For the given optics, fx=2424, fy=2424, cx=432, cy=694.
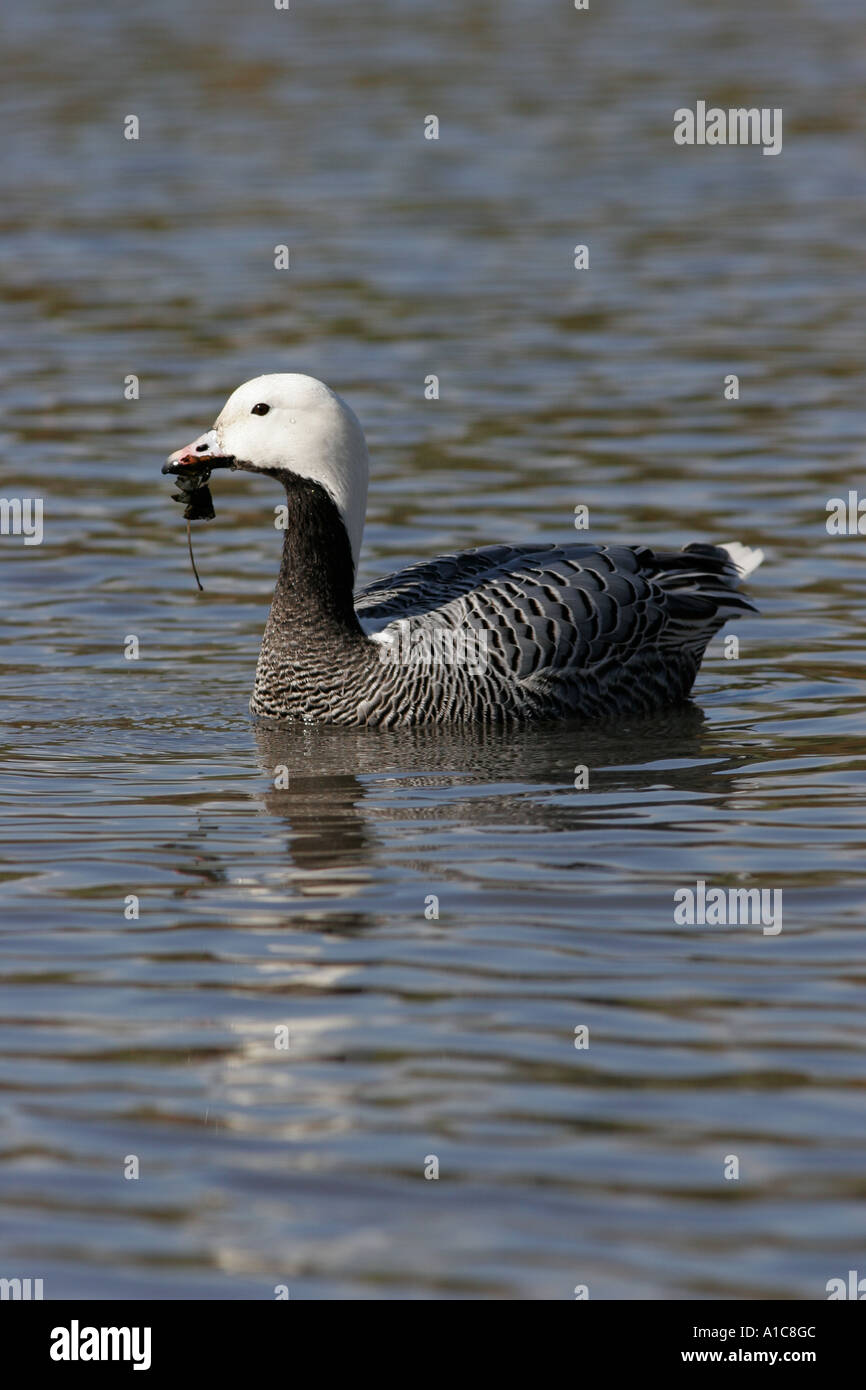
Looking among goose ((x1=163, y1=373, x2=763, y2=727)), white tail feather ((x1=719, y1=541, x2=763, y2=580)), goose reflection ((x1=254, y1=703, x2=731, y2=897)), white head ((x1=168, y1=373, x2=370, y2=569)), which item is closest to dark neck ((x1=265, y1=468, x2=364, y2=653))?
goose ((x1=163, y1=373, x2=763, y2=727))

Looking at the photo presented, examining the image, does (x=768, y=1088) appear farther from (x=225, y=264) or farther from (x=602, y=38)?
(x=602, y=38)

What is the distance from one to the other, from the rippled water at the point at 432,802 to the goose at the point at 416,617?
0.21m

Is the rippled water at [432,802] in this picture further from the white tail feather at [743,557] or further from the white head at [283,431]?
the white head at [283,431]

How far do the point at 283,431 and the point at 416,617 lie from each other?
1015 millimetres

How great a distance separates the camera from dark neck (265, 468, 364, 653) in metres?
10.8

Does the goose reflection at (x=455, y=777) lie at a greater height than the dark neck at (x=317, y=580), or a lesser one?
lesser

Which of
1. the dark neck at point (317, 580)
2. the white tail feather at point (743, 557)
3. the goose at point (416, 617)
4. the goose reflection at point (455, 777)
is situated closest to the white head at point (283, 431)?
the goose at point (416, 617)

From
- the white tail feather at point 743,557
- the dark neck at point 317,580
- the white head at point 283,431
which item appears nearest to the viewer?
the white head at point 283,431

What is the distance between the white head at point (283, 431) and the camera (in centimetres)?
1055

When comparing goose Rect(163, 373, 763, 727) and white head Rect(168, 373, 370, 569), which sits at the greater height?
white head Rect(168, 373, 370, 569)

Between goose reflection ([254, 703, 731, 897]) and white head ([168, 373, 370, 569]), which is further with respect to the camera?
white head ([168, 373, 370, 569])

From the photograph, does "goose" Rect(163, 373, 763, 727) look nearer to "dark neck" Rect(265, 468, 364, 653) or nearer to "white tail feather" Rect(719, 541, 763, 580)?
"dark neck" Rect(265, 468, 364, 653)
